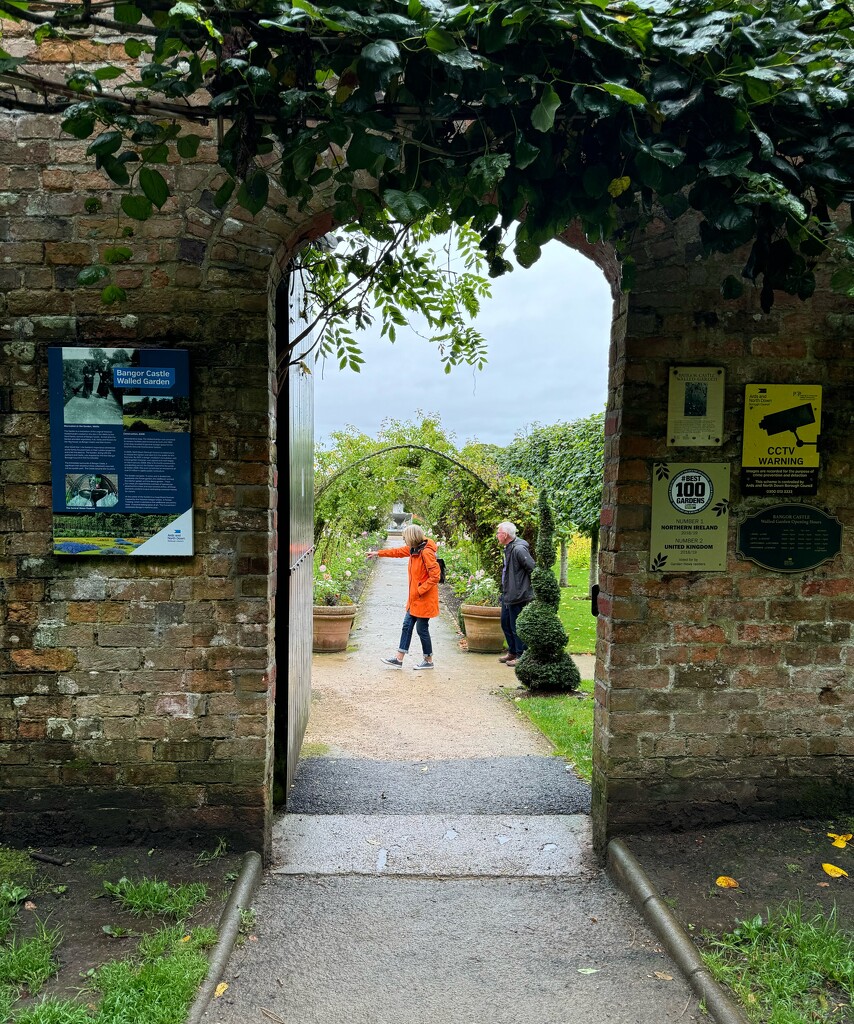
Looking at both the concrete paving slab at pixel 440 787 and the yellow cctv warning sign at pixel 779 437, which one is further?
the concrete paving slab at pixel 440 787

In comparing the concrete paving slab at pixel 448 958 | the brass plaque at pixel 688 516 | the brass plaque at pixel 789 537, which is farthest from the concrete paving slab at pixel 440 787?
the brass plaque at pixel 789 537

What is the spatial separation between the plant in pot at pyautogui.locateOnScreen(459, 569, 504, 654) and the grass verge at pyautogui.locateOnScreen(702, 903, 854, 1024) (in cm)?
693

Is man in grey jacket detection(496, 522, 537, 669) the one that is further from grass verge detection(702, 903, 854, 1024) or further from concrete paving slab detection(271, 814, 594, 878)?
grass verge detection(702, 903, 854, 1024)

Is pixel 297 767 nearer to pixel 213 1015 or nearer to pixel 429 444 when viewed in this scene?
pixel 213 1015

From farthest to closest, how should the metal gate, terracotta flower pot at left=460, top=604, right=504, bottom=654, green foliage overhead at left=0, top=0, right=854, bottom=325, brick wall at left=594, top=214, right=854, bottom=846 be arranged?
terracotta flower pot at left=460, top=604, right=504, bottom=654 → the metal gate → brick wall at left=594, top=214, right=854, bottom=846 → green foliage overhead at left=0, top=0, right=854, bottom=325

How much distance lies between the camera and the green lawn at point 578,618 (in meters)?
10.2

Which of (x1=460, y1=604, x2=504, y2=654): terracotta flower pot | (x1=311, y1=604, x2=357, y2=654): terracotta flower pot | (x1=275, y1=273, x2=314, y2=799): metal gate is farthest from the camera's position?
(x1=460, y1=604, x2=504, y2=654): terracotta flower pot

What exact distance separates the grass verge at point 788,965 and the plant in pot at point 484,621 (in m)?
6.93

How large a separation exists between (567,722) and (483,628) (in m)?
3.76

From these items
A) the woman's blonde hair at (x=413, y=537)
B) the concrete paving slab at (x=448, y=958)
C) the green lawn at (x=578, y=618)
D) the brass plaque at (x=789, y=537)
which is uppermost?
the brass plaque at (x=789, y=537)

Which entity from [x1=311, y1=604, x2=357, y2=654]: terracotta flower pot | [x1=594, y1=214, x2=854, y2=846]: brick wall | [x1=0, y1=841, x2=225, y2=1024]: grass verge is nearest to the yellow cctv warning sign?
[x1=594, y1=214, x2=854, y2=846]: brick wall

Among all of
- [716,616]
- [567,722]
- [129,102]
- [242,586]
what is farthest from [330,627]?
[129,102]

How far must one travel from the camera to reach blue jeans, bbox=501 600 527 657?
8.88m

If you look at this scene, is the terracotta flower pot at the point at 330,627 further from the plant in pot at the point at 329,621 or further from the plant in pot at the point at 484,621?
the plant in pot at the point at 484,621
